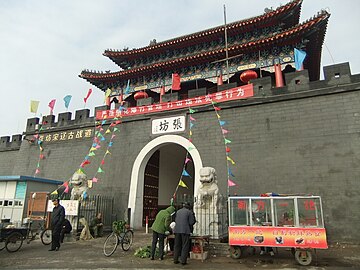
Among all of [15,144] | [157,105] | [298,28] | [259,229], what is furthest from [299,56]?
[15,144]

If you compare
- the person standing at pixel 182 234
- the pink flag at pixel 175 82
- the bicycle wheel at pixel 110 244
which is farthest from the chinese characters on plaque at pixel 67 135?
the person standing at pixel 182 234

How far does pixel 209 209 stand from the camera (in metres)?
7.39

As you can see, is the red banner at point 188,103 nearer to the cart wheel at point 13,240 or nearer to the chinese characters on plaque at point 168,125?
the chinese characters on plaque at point 168,125

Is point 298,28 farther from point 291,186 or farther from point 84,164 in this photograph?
point 84,164

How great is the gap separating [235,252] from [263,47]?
376 inches

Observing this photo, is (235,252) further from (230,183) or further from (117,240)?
(230,183)

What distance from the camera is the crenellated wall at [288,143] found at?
803cm

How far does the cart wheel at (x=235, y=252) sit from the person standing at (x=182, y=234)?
3.68 ft

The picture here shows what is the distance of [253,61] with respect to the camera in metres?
13.1

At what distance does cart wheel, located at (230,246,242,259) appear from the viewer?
603 centimetres

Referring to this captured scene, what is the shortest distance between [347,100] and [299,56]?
9.72ft

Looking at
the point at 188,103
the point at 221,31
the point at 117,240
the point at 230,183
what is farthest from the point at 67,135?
the point at 221,31

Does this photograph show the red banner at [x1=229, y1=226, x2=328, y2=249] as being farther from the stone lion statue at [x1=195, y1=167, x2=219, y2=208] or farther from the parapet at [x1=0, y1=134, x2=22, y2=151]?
the parapet at [x1=0, y1=134, x2=22, y2=151]

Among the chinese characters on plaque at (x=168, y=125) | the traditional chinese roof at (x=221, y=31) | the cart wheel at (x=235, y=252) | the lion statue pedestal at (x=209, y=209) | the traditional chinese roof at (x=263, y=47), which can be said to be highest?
the traditional chinese roof at (x=221, y=31)
